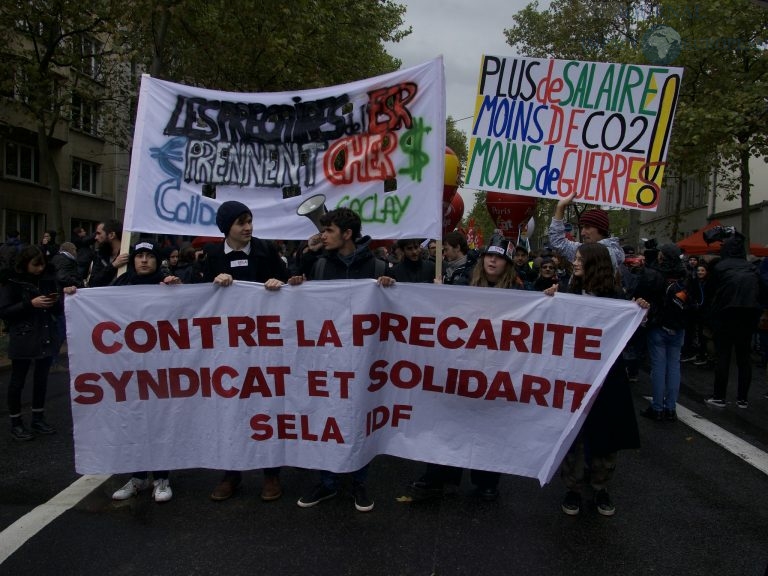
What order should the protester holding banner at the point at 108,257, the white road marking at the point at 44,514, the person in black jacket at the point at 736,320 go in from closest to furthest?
the white road marking at the point at 44,514
the protester holding banner at the point at 108,257
the person in black jacket at the point at 736,320

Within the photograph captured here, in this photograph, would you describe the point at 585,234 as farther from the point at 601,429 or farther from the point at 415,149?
the point at 601,429

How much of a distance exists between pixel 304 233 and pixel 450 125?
55.8 meters

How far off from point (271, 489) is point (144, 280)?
163 centimetres

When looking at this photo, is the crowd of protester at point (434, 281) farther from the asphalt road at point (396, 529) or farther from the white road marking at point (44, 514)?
the white road marking at point (44, 514)

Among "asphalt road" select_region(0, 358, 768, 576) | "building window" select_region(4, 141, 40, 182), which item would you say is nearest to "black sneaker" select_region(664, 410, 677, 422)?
"asphalt road" select_region(0, 358, 768, 576)

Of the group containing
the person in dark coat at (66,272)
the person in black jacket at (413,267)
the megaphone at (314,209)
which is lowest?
the person in dark coat at (66,272)

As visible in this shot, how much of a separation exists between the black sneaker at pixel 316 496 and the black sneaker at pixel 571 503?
1458 mm

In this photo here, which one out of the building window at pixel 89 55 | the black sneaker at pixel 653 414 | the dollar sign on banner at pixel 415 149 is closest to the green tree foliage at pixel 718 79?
the black sneaker at pixel 653 414

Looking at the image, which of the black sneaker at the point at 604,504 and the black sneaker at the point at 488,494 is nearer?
the black sneaker at the point at 604,504

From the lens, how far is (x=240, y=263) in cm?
411

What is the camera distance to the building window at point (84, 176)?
1079 inches

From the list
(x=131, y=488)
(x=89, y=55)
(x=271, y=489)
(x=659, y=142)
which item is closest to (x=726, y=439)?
(x=659, y=142)

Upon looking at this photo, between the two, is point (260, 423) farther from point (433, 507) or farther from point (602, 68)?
point (602, 68)

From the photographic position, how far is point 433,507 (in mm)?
3920
